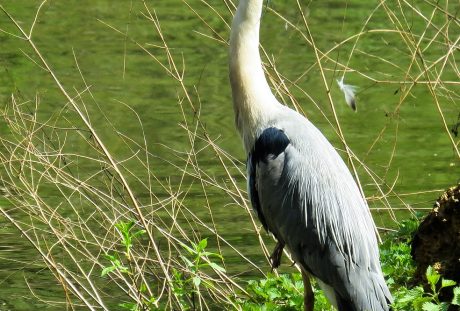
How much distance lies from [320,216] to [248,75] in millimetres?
871

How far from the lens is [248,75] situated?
557cm

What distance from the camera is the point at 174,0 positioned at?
49.7ft

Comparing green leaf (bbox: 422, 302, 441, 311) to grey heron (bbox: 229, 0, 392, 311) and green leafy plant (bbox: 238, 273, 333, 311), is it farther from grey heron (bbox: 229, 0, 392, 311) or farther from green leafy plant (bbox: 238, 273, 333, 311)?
green leafy plant (bbox: 238, 273, 333, 311)

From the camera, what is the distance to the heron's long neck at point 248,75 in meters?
5.49

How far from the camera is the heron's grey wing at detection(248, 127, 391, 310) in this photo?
5059mm

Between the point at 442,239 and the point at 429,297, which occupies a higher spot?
the point at 442,239

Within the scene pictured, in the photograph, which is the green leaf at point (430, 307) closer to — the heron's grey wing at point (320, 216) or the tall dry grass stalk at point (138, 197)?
the heron's grey wing at point (320, 216)

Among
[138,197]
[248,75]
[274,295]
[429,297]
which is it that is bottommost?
[138,197]

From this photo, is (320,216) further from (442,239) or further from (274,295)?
(442,239)

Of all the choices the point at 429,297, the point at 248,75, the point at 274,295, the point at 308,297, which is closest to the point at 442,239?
the point at 429,297

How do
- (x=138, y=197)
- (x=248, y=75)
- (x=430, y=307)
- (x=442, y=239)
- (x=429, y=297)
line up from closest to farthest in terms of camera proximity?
1. (x=430, y=307)
2. (x=429, y=297)
3. (x=442, y=239)
4. (x=248, y=75)
5. (x=138, y=197)

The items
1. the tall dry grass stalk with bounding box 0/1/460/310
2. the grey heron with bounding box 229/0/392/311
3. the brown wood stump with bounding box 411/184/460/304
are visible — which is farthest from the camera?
the tall dry grass stalk with bounding box 0/1/460/310

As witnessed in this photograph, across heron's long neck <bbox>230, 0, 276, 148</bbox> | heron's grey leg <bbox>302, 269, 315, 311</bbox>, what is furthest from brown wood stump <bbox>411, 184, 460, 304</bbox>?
heron's long neck <bbox>230, 0, 276, 148</bbox>

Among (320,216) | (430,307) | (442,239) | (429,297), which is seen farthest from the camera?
(320,216)
